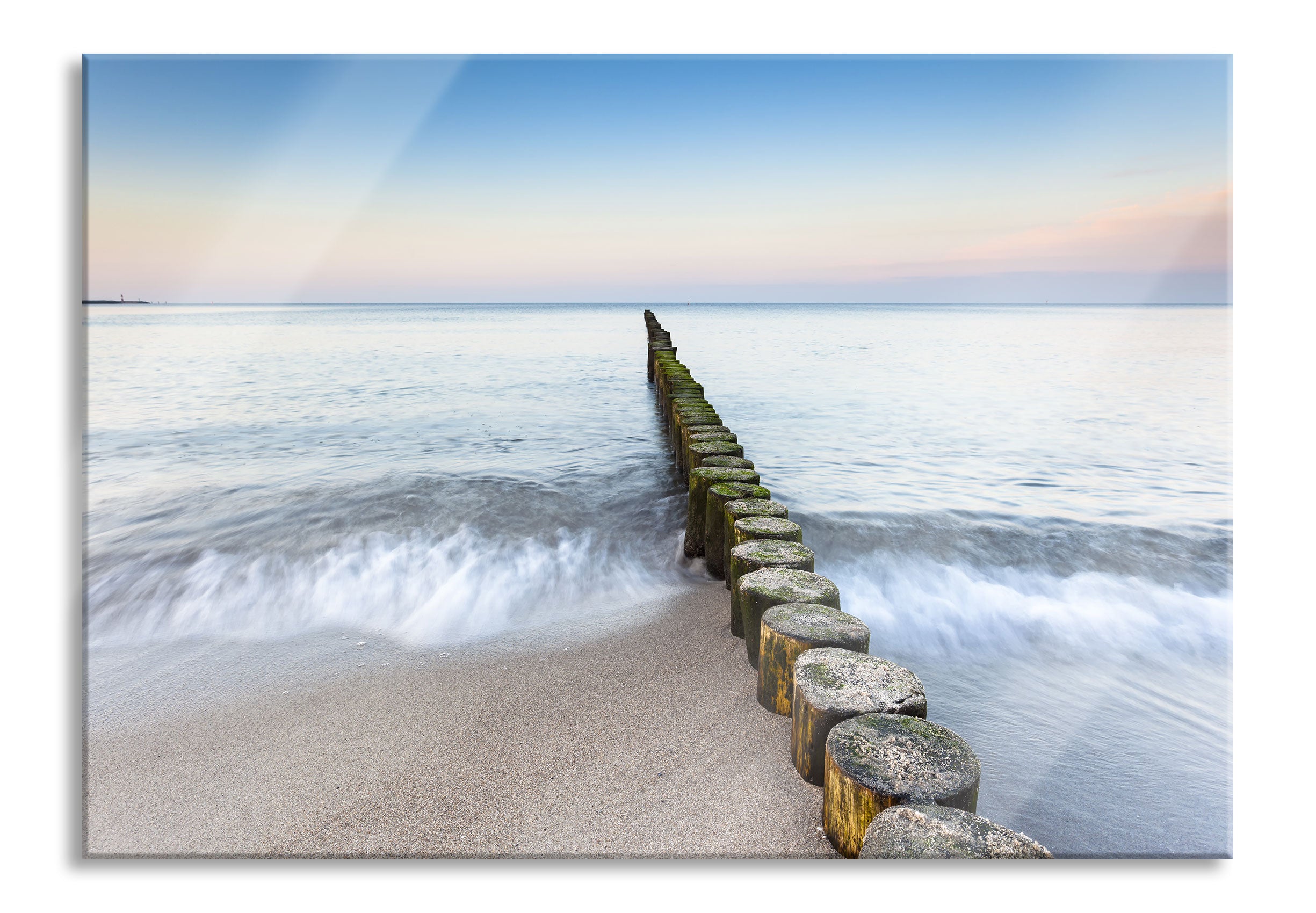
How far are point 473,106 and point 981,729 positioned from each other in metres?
3.23

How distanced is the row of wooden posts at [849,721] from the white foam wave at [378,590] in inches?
45.8

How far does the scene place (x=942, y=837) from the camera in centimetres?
126

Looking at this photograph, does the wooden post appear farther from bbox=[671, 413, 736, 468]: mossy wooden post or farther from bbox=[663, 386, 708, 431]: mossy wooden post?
bbox=[663, 386, 708, 431]: mossy wooden post

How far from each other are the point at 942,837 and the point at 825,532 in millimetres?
3707

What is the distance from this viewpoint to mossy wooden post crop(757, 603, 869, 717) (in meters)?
1.96

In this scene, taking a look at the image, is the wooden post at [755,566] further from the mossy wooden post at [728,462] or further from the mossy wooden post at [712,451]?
the mossy wooden post at [712,451]

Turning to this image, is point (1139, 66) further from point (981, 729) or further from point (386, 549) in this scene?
point (386, 549)

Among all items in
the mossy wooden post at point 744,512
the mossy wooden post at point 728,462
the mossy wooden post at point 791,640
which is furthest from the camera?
the mossy wooden post at point 728,462

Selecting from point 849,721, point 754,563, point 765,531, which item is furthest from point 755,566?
point 849,721

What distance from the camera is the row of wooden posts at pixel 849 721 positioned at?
4.25 feet

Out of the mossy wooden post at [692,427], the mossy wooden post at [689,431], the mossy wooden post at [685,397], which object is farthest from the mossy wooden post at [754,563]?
the mossy wooden post at [685,397]

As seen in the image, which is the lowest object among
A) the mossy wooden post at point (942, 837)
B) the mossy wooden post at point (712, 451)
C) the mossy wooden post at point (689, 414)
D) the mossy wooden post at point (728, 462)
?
the mossy wooden post at point (942, 837)

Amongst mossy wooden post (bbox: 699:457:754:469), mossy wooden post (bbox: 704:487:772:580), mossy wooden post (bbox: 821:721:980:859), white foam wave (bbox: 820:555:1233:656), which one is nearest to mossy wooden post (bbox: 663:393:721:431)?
mossy wooden post (bbox: 699:457:754:469)
